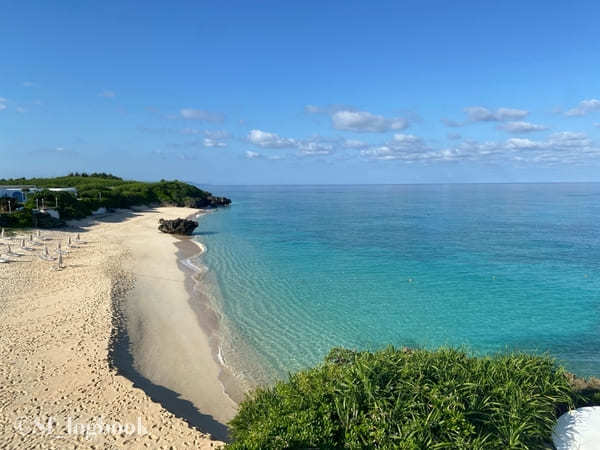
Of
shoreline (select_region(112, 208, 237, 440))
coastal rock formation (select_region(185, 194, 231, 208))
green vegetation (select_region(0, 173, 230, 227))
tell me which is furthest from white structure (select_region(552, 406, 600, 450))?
coastal rock formation (select_region(185, 194, 231, 208))

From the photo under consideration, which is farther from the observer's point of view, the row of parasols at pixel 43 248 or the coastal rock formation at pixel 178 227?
the coastal rock formation at pixel 178 227

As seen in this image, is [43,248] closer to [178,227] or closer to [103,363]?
[178,227]

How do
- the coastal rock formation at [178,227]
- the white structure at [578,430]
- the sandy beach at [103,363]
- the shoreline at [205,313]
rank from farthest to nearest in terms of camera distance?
the coastal rock formation at [178,227]
the shoreline at [205,313]
the sandy beach at [103,363]
the white structure at [578,430]

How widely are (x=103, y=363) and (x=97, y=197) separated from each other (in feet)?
193

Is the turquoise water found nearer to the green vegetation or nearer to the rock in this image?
the green vegetation

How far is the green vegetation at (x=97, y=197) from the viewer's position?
46.0 metres

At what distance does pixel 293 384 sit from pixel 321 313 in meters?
10.9

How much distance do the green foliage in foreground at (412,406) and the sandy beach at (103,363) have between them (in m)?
2.84

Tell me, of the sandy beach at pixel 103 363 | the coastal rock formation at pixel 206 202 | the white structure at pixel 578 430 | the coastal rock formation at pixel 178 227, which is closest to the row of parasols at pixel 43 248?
the sandy beach at pixel 103 363

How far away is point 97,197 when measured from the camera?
206ft

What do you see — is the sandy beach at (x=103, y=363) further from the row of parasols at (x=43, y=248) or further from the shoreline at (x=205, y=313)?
the row of parasols at (x=43, y=248)

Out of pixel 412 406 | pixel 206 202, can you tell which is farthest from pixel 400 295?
pixel 206 202

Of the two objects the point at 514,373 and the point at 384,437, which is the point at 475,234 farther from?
the point at 384,437

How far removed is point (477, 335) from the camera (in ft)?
56.1
